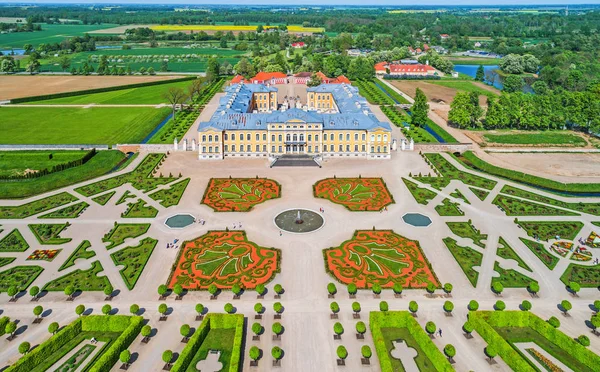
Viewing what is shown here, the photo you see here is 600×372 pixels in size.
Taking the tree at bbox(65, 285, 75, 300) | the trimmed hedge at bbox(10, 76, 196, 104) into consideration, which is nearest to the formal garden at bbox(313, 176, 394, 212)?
the tree at bbox(65, 285, 75, 300)

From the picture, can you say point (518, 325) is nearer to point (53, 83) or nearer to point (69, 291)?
point (69, 291)

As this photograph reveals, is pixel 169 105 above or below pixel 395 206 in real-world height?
above

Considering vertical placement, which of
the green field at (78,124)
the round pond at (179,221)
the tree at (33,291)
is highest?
the green field at (78,124)

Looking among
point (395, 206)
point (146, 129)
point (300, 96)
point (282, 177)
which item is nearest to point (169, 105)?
point (146, 129)

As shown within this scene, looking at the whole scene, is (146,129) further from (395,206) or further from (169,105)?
(395,206)

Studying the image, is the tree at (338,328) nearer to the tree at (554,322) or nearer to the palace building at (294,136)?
the tree at (554,322)

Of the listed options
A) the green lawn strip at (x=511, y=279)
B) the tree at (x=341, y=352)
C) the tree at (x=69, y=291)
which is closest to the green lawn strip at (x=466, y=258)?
the green lawn strip at (x=511, y=279)

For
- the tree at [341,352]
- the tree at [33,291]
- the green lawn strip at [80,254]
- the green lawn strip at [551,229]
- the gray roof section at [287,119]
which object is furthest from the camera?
the gray roof section at [287,119]

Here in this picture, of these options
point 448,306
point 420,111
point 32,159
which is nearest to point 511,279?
point 448,306
